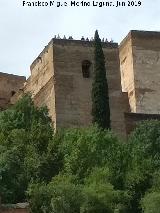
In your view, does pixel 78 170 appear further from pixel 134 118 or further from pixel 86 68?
pixel 134 118

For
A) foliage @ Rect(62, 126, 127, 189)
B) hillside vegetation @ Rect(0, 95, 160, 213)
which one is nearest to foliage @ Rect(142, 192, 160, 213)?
hillside vegetation @ Rect(0, 95, 160, 213)

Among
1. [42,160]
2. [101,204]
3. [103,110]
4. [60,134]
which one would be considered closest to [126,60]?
[103,110]

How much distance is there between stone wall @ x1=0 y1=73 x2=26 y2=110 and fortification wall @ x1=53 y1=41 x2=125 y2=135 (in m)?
7.66

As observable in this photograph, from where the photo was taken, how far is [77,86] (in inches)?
1257

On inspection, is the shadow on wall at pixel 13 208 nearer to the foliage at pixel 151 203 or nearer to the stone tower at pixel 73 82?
the foliage at pixel 151 203

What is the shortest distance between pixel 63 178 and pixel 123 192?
159 cm

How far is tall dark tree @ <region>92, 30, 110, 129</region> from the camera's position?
29.6 m

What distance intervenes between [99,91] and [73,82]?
6.30ft

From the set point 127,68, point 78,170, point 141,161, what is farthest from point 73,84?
point 78,170

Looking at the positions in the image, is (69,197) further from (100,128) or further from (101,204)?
(100,128)

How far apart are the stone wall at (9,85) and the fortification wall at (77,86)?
7.66m

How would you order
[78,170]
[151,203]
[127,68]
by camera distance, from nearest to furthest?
1. [151,203]
2. [78,170]
3. [127,68]

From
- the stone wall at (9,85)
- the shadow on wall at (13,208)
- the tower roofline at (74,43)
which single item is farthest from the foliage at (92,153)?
the stone wall at (9,85)

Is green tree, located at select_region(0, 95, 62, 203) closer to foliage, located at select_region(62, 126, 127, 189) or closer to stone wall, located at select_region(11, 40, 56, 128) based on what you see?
foliage, located at select_region(62, 126, 127, 189)
